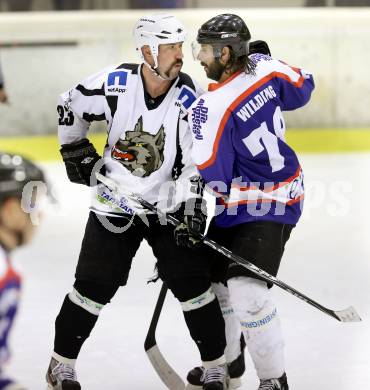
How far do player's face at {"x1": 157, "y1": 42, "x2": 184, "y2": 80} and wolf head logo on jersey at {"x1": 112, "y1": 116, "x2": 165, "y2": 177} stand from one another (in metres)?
0.15

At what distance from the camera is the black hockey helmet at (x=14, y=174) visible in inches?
76.4

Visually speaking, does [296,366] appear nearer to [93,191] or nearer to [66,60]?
[93,191]

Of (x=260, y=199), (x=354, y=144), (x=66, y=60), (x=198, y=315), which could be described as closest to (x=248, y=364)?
(x=198, y=315)

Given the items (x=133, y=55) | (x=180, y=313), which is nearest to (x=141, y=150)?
(x=180, y=313)

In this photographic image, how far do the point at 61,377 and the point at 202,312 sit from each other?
1.49 ft

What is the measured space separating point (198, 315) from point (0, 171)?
3.77 ft

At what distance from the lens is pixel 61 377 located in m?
3.02

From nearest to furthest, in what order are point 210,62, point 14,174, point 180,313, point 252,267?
1. point 14,174
2. point 252,267
3. point 210,62
4. point 180,313

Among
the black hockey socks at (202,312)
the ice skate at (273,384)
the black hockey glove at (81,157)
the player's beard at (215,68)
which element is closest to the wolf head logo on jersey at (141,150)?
the black hockey glove at (81,157)

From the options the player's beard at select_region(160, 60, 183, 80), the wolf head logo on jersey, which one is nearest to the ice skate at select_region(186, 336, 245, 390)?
the wolf head logo on jersey

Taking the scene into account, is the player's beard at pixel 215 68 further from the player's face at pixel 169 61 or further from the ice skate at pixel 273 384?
the ice skate at pixel 273 384

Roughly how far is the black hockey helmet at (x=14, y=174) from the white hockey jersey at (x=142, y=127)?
40.0 inches

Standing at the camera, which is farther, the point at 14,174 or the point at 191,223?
the point at 191,223

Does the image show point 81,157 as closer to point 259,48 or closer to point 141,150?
point 141,150
